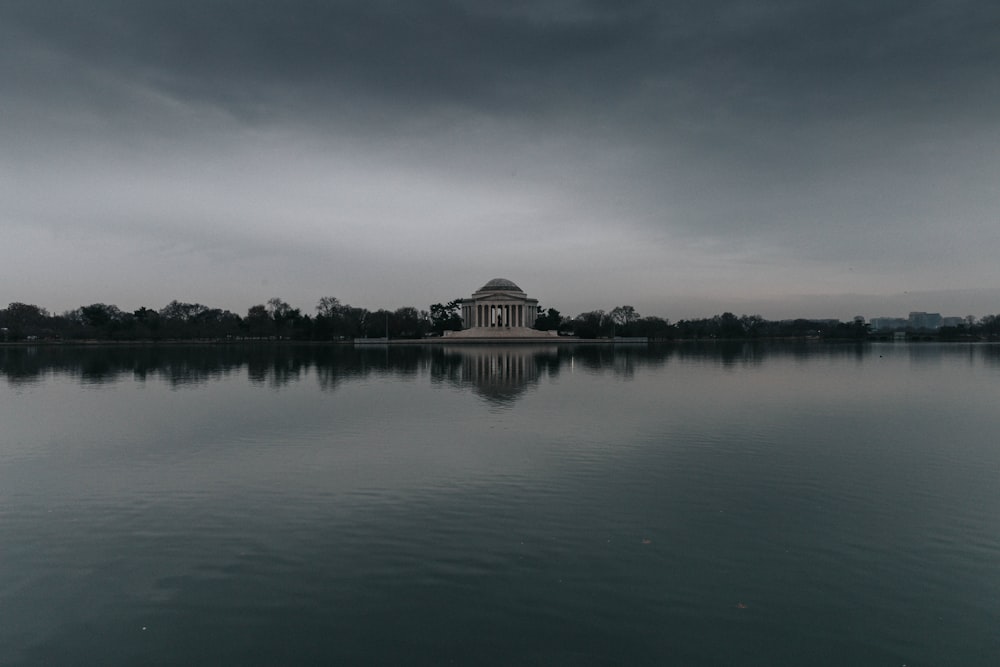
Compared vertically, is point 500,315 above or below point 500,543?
above

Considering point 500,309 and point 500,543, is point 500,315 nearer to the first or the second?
point 500,309

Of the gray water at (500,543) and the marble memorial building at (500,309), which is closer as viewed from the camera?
the gray water at (500,543)

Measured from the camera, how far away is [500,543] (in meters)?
10.8

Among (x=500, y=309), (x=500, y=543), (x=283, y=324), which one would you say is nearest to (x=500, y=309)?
(x=500, y=309)

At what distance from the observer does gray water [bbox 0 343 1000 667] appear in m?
7.61

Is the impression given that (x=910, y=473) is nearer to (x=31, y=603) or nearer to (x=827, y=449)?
(x=827, y=449)

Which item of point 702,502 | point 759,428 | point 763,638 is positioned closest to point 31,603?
point 763,638

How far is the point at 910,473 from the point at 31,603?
18547 millimetres

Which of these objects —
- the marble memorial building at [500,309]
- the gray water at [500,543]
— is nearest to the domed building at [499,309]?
the marble memorial building at [500,309]

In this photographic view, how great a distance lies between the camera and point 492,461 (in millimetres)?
17047

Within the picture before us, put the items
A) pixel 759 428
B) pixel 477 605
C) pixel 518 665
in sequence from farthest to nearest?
pixel 759 428 → pixel 477 605 → pixel 518 665

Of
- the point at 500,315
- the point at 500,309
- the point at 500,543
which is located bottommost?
the point at 500,543

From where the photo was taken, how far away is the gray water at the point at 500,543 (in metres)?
7.61

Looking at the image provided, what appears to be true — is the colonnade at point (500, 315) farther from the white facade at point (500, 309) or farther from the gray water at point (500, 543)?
the gray water at point (500, 543)
